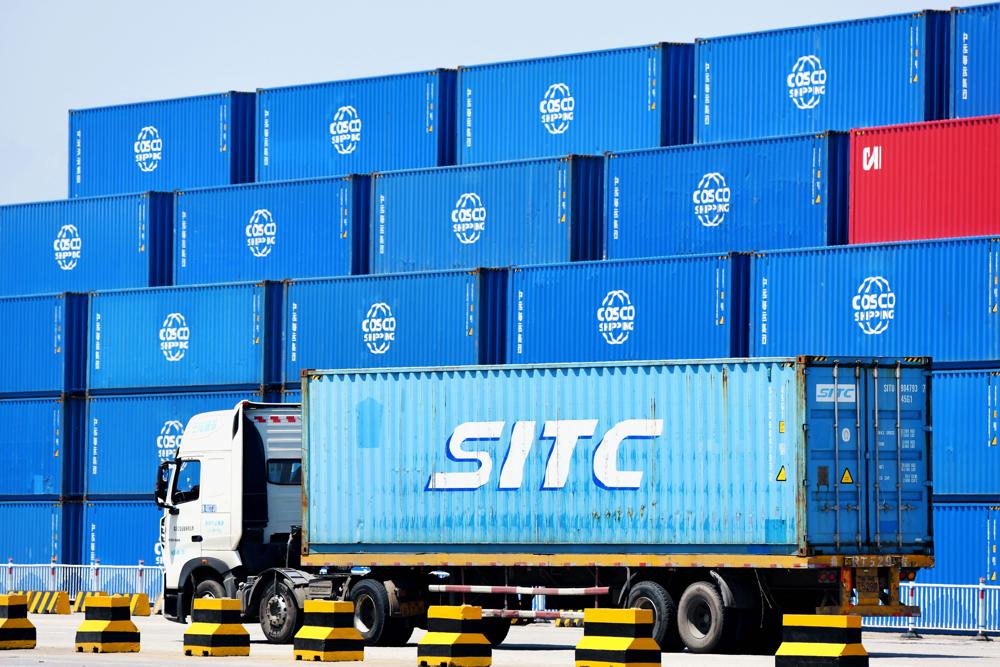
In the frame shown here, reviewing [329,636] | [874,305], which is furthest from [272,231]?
[329,636]

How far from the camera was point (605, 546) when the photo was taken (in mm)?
23984

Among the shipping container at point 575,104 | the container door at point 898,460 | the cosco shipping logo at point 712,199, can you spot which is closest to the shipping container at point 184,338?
the shipping container at point 575,104

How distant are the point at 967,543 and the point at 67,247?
24198mm

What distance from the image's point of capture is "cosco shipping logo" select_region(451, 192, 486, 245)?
3972 centimetres

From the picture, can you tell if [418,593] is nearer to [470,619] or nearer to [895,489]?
[470,619]

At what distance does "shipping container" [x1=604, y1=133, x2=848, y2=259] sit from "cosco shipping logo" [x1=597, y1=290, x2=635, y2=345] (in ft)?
7.06

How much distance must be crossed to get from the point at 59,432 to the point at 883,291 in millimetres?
19812

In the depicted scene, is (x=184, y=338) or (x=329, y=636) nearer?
(x=329, y=636)

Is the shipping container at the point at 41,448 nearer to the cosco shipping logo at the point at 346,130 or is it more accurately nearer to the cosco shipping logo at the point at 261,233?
the cosco shipping logo at the point at 261,233

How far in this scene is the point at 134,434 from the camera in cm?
4156

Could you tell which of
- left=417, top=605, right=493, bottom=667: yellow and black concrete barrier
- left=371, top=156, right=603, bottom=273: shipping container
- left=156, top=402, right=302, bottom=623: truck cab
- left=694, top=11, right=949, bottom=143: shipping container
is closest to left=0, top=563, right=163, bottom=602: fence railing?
left=371, top=156, right=603, bottom=273: shipping container

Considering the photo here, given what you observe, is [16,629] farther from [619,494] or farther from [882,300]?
[882,300]

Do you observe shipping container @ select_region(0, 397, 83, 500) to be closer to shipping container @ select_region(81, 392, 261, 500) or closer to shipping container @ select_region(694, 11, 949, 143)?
shipping container @ select_region(81, 392, 261, 500)

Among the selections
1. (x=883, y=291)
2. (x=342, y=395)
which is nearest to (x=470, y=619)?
(x=342, y=395)
